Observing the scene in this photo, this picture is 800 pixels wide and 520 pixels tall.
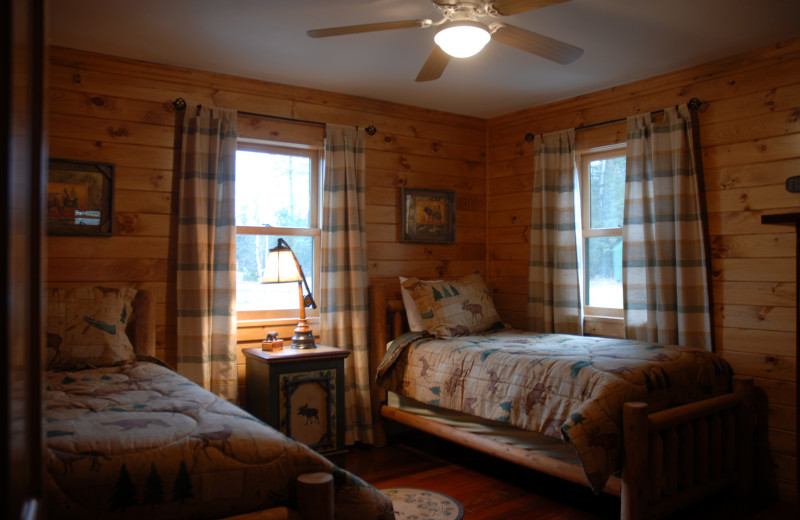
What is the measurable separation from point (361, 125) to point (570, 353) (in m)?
2.07

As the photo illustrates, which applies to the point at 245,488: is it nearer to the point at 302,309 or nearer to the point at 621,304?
the point at 302,309

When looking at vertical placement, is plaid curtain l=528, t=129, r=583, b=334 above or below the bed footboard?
above

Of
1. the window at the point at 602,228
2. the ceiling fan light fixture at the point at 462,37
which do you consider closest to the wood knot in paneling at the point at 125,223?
the ceiling fan light fixture at the point at 462,37

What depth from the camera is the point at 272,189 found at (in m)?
3.74

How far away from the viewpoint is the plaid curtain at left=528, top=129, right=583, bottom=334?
3.92 metres

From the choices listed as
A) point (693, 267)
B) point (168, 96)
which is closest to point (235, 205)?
point (168, 96)

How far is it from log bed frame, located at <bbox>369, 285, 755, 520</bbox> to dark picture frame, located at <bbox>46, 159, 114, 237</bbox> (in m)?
2.16

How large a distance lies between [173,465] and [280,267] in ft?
6.63

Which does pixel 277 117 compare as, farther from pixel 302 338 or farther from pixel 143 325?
pixel 143 325

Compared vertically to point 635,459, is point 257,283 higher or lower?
higher

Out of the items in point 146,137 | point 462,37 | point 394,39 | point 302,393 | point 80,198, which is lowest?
point 302,393

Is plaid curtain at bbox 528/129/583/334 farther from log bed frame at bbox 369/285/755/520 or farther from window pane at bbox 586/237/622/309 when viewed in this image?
log bed frame at bbox 369/285/755/520

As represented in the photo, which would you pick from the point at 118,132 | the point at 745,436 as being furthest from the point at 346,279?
the point at 745,436

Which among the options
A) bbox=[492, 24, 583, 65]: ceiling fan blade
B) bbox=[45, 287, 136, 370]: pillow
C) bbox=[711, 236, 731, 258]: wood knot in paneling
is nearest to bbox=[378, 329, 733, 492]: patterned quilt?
bbox=[711, 236, 731, 258]: wood knot in paneling
